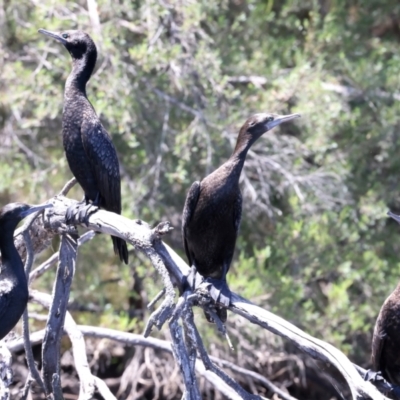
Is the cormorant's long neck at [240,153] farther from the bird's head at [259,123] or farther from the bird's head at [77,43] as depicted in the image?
the bird's head at [77,43]

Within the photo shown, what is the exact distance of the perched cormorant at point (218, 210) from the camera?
363 centimetres

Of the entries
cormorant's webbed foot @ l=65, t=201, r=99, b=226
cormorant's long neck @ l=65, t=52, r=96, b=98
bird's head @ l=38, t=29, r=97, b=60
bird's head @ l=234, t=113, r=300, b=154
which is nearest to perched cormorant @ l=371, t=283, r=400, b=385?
bird's head @ l=234, t=113, r=300, b=154

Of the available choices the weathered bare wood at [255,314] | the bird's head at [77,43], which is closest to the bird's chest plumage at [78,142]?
the bird's head at [77,43]

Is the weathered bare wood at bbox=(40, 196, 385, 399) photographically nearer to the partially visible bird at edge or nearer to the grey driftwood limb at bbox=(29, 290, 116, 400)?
the grey driftwood limb at bbox=(29, 290, 116, 400)

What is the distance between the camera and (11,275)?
312cm

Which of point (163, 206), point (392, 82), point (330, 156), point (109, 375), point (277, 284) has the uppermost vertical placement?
point (392, 82)

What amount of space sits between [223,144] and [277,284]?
113cm

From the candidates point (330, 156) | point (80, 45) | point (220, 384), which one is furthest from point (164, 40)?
point (220, 384)

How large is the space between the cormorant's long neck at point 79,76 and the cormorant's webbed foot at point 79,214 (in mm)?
734

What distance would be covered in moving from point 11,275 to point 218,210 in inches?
41.2

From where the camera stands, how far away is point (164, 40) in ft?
19.5

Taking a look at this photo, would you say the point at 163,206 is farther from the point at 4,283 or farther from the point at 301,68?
the point at 4,283

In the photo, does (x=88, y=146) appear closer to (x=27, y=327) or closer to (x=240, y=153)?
(x=240, y=153)

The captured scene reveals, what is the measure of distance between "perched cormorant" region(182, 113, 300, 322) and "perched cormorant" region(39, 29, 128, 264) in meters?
0.36
